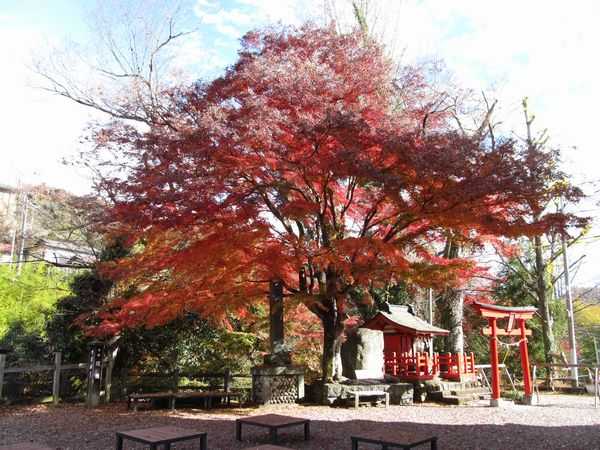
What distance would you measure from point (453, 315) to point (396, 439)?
12.1 metres

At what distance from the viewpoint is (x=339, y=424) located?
8.74 metres

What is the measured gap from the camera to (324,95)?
8.74 metres

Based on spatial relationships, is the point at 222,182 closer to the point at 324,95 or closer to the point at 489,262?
the point at 324,95

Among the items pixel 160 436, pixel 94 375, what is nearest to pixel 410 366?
pixel 94 375

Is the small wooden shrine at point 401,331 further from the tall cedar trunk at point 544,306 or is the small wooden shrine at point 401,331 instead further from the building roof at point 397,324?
the tall cedar trunk at point 544,306

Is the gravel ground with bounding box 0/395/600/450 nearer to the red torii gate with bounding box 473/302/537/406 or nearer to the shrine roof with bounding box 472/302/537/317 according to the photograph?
the red torii gate with bounding box 473/302/537/406

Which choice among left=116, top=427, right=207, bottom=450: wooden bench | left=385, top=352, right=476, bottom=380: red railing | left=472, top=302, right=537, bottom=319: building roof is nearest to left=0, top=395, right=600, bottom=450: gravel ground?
left=116, top=427, right=207, bottom=450: wooden bench

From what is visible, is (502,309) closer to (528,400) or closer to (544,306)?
(528,400)

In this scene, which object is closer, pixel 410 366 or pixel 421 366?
pixel 421 366

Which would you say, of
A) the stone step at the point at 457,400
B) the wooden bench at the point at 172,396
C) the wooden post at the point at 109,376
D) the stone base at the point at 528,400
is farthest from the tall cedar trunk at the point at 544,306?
the wooden post at the point at 109,376

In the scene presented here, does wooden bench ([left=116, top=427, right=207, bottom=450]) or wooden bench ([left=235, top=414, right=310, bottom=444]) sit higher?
wooden bench ([left=116, top=427, right=207, bottom=450])

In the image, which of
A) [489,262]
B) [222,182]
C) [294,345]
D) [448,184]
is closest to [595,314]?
[489,262]

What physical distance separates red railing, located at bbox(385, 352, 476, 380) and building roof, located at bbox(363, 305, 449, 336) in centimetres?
70

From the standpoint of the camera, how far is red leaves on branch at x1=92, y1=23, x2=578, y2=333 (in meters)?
8.25
